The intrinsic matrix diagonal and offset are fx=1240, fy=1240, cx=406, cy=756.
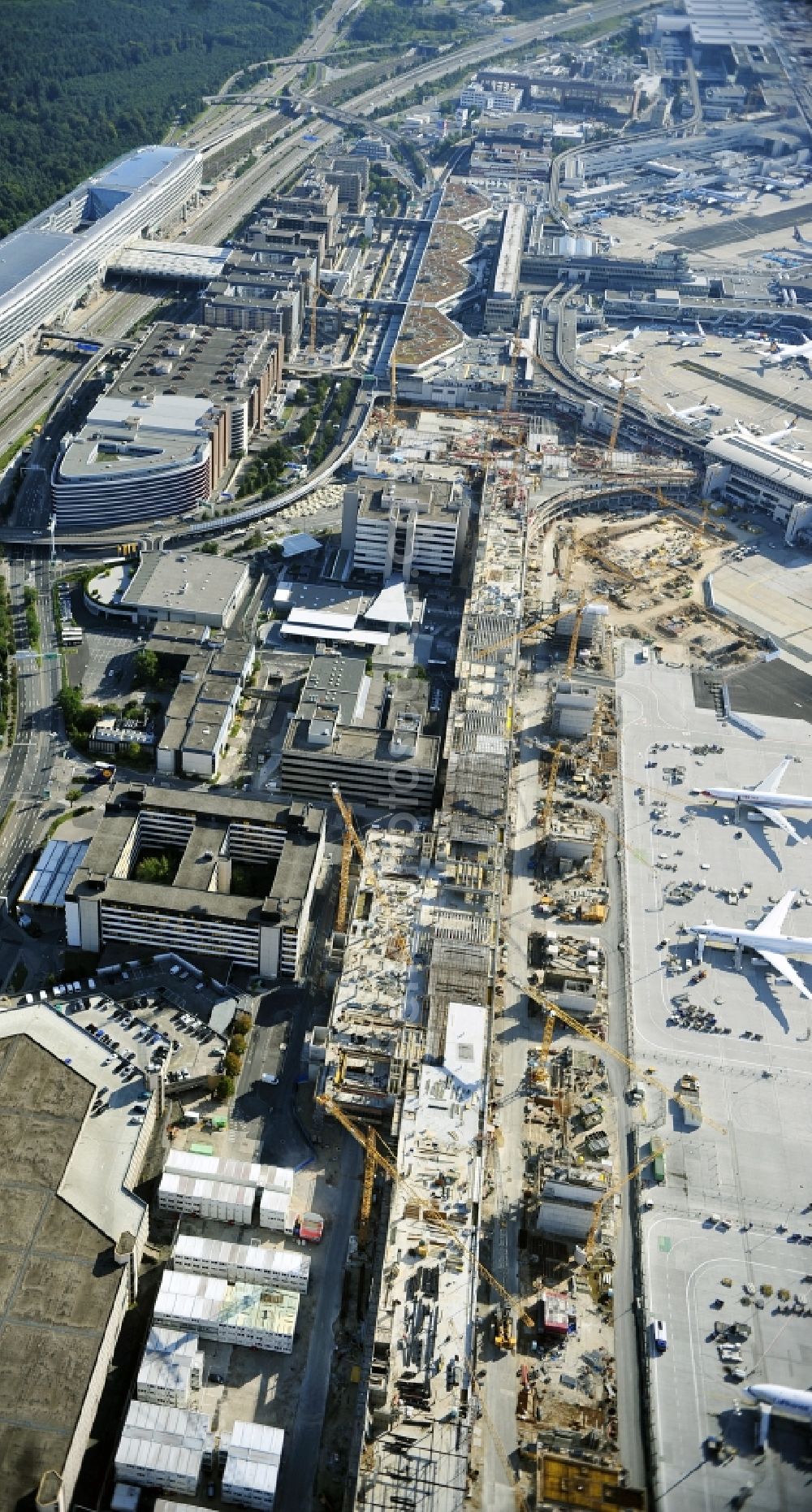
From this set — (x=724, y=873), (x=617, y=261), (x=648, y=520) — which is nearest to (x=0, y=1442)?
(x=724, y=873)

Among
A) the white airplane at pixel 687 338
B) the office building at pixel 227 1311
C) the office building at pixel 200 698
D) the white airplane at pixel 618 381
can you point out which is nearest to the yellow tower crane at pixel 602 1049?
the office building at pixel 227 1311

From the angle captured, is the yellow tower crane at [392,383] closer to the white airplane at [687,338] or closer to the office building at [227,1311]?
the white airplane at [687,338]

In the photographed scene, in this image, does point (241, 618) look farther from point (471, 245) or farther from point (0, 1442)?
point (471, 245)

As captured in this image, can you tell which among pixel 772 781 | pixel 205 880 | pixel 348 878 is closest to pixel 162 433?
pixel 348 878

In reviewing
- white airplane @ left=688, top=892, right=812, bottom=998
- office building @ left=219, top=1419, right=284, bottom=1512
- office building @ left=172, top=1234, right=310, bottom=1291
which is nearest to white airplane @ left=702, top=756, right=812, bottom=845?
white airplane @ left=688, top=892, right=812, bottom=998

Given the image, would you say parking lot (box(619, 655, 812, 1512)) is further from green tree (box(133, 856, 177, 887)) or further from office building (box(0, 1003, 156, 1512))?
green tree (box(133, 856, 177, 887))
